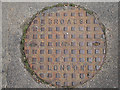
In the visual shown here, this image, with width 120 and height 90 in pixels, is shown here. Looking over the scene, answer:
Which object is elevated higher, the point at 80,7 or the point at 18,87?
the point at 80,7

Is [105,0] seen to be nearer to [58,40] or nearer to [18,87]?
[58,40]

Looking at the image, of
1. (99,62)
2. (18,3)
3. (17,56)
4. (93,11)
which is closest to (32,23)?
(18,3)

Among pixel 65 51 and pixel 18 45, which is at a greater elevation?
pixel 18 45

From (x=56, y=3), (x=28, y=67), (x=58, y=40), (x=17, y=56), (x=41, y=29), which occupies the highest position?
(x=56, y=3)
